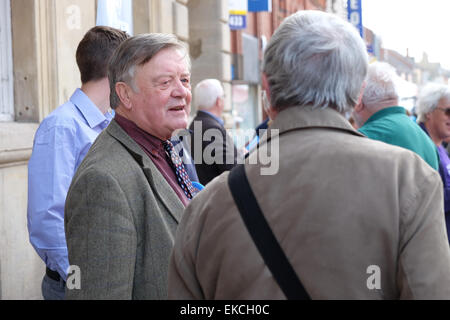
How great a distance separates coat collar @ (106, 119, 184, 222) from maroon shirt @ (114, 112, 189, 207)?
1.7 inches

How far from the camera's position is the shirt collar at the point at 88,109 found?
298 cm

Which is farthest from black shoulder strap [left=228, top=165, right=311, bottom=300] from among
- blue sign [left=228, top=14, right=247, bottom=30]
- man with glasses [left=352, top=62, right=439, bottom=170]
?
blue sign [left=228, top=14, right=247, bottom=30]

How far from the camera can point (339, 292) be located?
4.91 ft

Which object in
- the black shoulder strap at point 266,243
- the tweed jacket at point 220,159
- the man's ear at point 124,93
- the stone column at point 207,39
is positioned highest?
the stone column at point 207,39

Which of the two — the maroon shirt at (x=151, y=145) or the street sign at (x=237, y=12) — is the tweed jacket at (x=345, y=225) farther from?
the street sign at (x=237, y=12)

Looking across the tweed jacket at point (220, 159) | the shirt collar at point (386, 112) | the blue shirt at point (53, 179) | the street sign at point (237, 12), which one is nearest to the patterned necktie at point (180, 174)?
the blue shirt at point (53, 179)

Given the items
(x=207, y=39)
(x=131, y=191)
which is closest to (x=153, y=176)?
(x=131, y=191)

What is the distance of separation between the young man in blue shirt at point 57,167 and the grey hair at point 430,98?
2.93 metres

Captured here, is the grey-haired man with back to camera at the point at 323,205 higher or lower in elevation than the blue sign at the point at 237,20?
lower

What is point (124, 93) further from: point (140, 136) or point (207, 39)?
point (207, 39)

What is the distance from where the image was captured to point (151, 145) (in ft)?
7.86

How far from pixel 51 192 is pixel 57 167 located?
0.36 feet

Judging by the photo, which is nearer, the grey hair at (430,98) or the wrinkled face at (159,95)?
the wrinkled face at (159,95)
